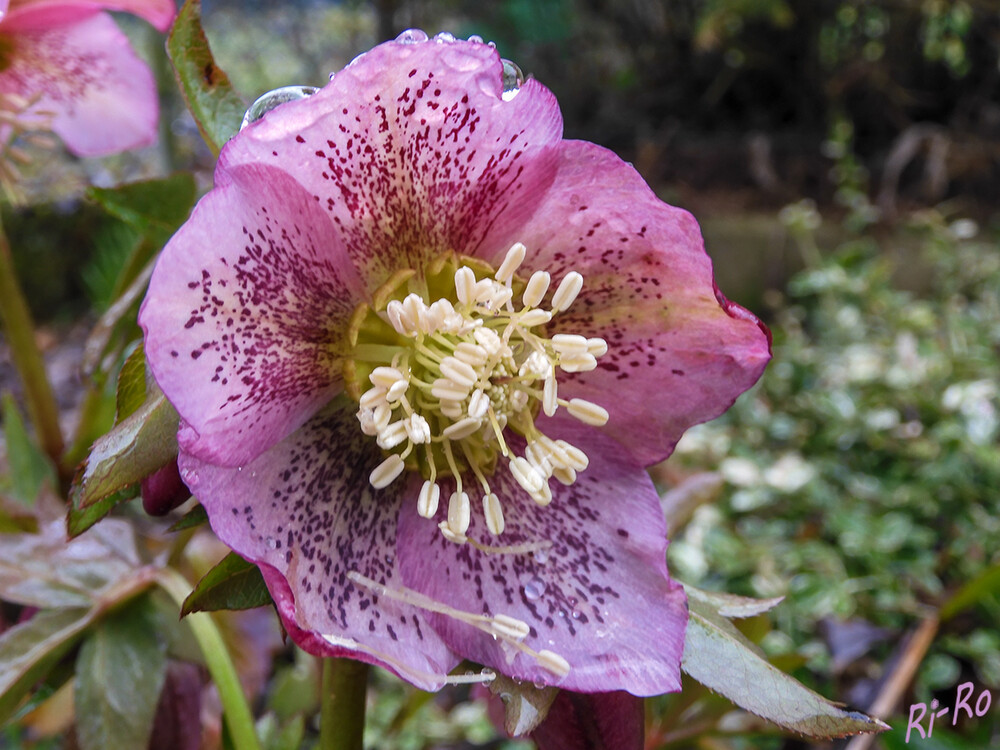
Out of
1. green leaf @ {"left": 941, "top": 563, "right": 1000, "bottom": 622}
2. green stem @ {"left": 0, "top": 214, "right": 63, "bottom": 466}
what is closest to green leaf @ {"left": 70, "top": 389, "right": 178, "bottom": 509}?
green stem @ {"left": 0, "top": 214, "right": 63, "bottom": 466}

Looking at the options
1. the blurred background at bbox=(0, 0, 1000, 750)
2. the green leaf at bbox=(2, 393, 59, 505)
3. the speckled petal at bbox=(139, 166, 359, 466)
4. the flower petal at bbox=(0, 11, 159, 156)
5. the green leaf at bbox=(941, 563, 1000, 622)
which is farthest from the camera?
the blurred background at bbox=(0, 0, 1000, 750)

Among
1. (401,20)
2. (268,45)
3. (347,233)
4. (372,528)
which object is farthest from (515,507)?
(268,45)

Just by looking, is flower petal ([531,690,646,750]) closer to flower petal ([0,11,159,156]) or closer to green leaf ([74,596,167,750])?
green leaf ([74,596,167,750])

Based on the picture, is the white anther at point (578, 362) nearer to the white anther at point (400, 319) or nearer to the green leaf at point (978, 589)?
the white anther at point (400, 319)

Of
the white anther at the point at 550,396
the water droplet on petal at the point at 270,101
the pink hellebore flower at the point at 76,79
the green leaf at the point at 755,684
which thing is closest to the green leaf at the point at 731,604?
the green leaf at the point at 755,684

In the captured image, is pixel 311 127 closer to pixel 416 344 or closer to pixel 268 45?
pixel 416 344

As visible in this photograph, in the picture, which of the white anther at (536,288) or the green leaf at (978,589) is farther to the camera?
the green leaf at (978,589)
